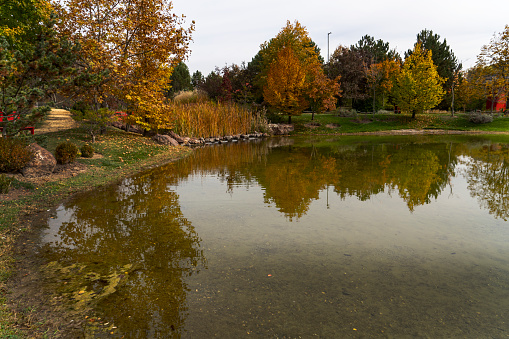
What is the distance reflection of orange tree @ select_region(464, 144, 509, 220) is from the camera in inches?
309

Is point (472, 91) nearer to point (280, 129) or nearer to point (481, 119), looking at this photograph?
point (481, 119)

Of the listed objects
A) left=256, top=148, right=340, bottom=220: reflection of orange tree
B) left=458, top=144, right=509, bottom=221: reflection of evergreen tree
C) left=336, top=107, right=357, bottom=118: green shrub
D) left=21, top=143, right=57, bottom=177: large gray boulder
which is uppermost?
left=336, top=107, right=357, bottom=118: green shrub

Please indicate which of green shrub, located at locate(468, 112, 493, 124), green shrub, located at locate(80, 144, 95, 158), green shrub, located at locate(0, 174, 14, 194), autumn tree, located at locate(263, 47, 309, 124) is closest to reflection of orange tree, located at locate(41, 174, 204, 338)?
green shrub, located at locate(0, 174, 14, 194)

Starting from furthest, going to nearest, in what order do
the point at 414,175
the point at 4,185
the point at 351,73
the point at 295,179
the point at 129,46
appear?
the point at 351,73
the point at 129,46
the point at 414,175
the point at 295,179
the point at 4,185

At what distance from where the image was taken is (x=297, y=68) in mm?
31219

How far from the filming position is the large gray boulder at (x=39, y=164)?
10.3 meters

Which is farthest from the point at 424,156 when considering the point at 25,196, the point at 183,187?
the point at 25,196

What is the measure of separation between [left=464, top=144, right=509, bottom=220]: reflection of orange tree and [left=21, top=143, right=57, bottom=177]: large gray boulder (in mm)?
12159

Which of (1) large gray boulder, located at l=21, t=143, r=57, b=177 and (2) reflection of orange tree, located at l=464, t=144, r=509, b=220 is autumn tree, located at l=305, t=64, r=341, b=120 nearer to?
(2) reflection of orange tree, located at l=464, t=144, r=509, b=220

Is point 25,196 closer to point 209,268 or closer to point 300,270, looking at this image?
point 209,268

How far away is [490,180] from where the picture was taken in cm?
1055

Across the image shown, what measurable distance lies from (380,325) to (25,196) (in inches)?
342

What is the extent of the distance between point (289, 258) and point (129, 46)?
55.1 ft

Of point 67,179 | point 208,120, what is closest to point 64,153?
point 67,179
